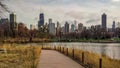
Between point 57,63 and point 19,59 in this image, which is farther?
point 19,59

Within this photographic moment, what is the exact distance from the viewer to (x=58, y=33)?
193 metres

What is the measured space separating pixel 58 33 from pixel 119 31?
Result: 43426mm

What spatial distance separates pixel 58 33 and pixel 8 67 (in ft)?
575

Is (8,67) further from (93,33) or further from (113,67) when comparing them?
(93,33)

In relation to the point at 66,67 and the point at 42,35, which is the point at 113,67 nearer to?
the point at 66,67

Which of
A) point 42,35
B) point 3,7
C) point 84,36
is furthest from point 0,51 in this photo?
point 84,36

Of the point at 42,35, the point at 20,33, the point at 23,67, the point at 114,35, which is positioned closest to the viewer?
the point at 23,67

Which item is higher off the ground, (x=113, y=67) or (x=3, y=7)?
(x=3, y=7)

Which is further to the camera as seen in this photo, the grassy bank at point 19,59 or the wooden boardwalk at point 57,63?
the grassy bank at point 19,59

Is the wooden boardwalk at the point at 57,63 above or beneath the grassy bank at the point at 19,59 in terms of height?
beneath

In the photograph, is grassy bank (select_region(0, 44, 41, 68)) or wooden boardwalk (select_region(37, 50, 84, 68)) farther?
grassy bank (select_region(0, 44, 41, 68))

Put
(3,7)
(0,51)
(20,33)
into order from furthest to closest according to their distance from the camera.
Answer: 1. (20,33)
2. (0,51)
3. (3,7)

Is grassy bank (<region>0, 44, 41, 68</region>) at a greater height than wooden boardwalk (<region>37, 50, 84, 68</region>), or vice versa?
grassy bank (<region>0, 44, 41, 68</region>)

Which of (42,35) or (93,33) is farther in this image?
(93,33)
